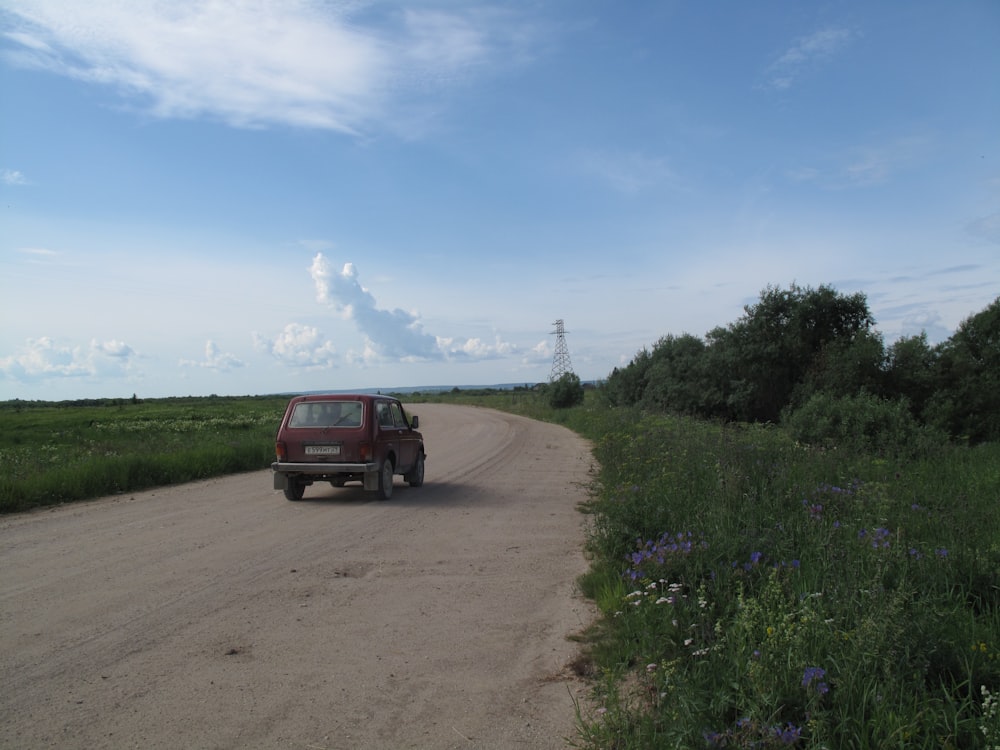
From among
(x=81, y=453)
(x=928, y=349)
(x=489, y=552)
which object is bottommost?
(x=489, y=552)

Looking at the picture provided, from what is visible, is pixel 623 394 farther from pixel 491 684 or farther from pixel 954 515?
pixel 491 684

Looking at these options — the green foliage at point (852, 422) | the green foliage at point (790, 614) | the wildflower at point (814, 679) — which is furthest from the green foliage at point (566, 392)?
the wildflower at point (814, 679)

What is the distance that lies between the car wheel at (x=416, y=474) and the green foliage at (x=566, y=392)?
3945 cm

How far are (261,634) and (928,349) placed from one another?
113 ft

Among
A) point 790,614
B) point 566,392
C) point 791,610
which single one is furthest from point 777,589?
point 566,392

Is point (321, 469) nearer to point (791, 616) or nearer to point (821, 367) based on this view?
point (791, 616)

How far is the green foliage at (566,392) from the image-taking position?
5331cm

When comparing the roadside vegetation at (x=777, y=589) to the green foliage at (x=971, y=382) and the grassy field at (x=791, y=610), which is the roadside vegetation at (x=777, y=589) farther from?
the green foliage at (x=971, y=382)

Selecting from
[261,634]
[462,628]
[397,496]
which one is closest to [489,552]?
[462,628]

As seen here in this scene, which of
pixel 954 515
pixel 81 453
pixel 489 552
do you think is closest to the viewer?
pixel 954 515

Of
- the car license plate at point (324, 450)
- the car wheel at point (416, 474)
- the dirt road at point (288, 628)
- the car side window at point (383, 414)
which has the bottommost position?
the dirt road at point (288, 628)

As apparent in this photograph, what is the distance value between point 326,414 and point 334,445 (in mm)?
722

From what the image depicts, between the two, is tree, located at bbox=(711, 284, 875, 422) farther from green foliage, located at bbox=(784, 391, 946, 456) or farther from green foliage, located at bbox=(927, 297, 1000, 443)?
green foliage, located at bbox=(784, 391, 946, 456)

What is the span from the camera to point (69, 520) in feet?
32.4
